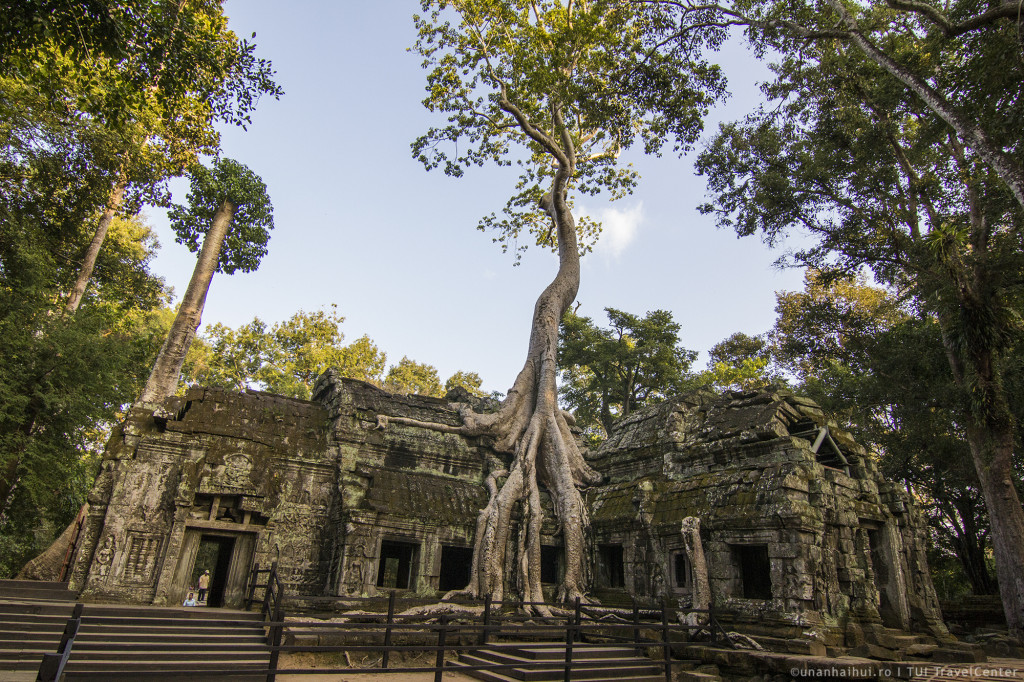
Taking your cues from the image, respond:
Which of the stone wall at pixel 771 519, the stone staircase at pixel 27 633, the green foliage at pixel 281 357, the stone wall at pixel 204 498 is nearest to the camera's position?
the stone staircase at pixel 27 633

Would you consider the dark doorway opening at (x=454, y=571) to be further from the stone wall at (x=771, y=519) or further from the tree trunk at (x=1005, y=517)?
the tree trunk at (x=1005, y=517)

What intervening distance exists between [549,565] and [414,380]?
725 inches

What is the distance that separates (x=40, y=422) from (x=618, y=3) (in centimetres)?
1558

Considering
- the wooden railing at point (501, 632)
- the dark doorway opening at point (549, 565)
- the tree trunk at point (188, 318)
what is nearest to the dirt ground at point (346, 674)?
the wooden railing at point (501, 632)

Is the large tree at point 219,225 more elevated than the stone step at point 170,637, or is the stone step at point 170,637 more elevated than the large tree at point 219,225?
the large tree at point 219,225

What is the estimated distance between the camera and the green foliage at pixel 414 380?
29.6 m

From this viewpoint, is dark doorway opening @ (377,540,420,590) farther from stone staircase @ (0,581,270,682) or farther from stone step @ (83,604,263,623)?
stone staircase @ (0,581,270,682)

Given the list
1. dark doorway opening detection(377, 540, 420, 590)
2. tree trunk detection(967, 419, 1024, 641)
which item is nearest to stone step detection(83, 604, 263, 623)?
dark doorway opening detection(377, 540, 420, 590)

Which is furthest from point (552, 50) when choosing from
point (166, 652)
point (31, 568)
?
point (31, 568)

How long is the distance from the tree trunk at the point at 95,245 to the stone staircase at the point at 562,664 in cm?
1446

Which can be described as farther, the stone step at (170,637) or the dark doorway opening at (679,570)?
the dark doorway opening at (679,570)

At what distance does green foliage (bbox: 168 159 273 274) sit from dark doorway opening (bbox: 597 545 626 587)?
1389 centimetres

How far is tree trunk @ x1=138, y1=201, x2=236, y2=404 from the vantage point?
13.8m

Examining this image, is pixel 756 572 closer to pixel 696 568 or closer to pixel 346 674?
pixel 696 568
